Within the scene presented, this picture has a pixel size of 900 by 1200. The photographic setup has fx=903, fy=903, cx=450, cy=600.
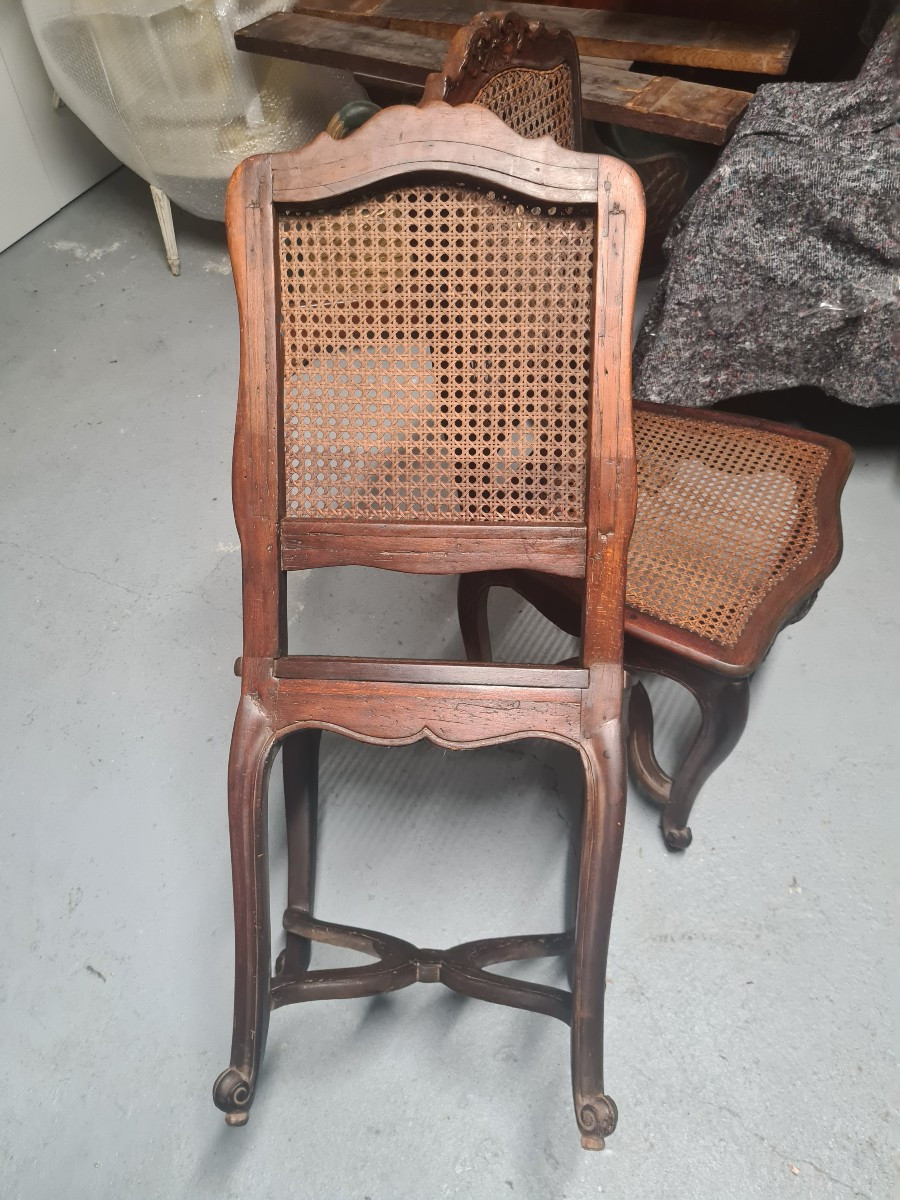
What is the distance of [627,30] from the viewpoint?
2.22 metres

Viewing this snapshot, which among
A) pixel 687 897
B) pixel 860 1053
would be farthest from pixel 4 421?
pixel 860 1053

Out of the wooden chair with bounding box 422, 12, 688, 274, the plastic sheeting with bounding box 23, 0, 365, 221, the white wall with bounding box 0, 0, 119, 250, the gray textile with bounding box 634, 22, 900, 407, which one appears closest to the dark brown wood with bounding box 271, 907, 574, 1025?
the wooden chair with bounding box 422, 12, 688, 274

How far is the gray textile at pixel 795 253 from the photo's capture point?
165 centimetres

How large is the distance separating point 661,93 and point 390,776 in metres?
1.53

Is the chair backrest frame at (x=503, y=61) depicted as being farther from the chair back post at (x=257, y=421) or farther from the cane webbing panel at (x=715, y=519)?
the cane webbing panel at (x=715, y=519)

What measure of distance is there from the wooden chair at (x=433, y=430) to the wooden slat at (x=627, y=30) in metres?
1.39

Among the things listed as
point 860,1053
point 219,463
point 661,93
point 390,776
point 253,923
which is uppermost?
point 661,93

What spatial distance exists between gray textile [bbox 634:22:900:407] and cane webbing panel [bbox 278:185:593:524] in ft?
2.89

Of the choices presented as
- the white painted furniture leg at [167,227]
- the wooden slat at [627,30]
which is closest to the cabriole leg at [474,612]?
the wooden slat at [627,30]

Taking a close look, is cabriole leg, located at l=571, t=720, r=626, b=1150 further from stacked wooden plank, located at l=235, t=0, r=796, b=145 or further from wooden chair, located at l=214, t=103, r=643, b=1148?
stacked wooden plank, located at l=235, t=0, r=796, b=145

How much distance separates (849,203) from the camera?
166 cm

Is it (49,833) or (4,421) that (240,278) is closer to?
(49,833)

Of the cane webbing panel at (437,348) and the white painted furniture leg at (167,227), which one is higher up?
the cane webbing panel at (437,348)

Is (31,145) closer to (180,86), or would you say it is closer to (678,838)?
(180,86)
